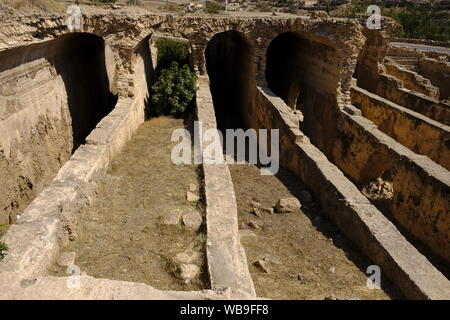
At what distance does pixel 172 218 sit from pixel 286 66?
10948 mm

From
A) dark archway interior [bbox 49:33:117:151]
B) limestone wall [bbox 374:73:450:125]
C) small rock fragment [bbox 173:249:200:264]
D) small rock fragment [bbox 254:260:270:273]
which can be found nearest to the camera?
small rock fragment [bbox 173:249:200:264]

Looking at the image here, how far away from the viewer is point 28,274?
4.07 meters

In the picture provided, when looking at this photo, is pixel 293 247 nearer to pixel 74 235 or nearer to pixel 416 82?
pixel 74 235

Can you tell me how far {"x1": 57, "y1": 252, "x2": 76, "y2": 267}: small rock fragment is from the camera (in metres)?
4.67

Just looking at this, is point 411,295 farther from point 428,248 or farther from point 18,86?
point 18,86

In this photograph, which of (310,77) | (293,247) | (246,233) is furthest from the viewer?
(310,77)

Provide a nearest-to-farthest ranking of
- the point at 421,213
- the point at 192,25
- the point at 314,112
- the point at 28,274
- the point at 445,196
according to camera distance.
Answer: the point at 28,274 < the point at 445,196 < the point at 421,213 < the point at 192,25 < the point at 314,112

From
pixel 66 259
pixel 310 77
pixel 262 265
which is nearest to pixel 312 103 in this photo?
pixel 310 77

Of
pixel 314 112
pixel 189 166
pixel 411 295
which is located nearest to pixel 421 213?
pixel 411 295

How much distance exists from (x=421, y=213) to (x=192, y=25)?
819cm

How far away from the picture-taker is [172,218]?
5.71 meters

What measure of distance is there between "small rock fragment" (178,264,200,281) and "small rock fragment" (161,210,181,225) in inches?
42.8

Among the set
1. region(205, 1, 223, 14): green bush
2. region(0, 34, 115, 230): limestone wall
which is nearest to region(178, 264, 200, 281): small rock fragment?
region(0, 34, 115, 230): limestone wall

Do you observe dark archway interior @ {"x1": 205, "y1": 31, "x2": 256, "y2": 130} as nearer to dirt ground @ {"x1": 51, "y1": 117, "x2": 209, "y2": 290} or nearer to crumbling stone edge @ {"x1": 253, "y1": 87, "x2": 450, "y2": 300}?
crumbling stone edge @ {"x1": 253, "y1": 87, "x2": 450, "y2": 300}
